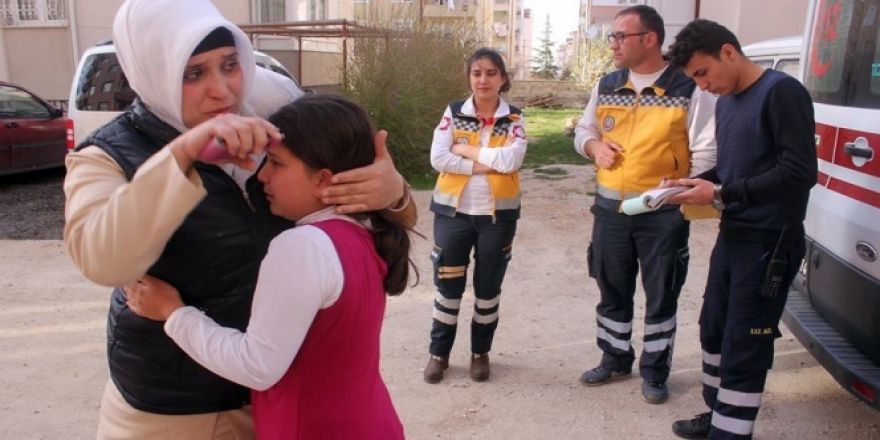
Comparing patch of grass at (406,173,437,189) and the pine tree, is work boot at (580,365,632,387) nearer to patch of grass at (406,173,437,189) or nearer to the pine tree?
patch of grass at (406,173,437,189)

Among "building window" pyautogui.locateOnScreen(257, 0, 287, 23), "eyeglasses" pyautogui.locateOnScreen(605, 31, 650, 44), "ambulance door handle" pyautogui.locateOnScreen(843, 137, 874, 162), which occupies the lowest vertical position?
"ambulance door handle" pyautogui.locateOnScreen(843, 137, 874, 162)

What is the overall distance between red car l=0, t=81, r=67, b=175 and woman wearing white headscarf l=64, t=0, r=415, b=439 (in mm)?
9270

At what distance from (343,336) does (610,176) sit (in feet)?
8.32

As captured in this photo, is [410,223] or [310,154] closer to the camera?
[310,154]

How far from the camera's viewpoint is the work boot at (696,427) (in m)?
3.33

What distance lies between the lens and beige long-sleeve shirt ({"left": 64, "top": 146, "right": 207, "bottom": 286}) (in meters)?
1.22

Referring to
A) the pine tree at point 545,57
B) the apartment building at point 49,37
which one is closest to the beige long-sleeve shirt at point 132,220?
the apartment building at point 49,37

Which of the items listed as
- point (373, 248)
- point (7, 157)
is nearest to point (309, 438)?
point (373, 248)

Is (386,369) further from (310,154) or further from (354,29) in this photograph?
(354,29)

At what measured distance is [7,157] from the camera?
31.0 feet

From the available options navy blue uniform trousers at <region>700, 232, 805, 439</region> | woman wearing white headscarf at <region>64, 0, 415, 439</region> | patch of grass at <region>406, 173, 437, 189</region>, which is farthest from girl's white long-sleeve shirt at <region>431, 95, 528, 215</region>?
patch of grass at <region>406, 173, 437, 189</region>

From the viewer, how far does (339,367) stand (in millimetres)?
1456

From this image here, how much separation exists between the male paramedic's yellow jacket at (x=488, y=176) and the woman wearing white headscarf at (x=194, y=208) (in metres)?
2.18

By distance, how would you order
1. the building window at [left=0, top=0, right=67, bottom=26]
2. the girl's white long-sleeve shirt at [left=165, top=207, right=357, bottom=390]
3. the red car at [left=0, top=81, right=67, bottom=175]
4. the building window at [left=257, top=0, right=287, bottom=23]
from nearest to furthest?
1. the girl's white long-sleeve shirt at [left=165, top=207, right=357, bottom=390]
2. the red car at [left=0, top=81, right=67, bottom=175]
3. the building window at [left=0, top=0, right=67, bottom=26]
4. the building window at [left=257, top=0, right=287, bottom=23]
